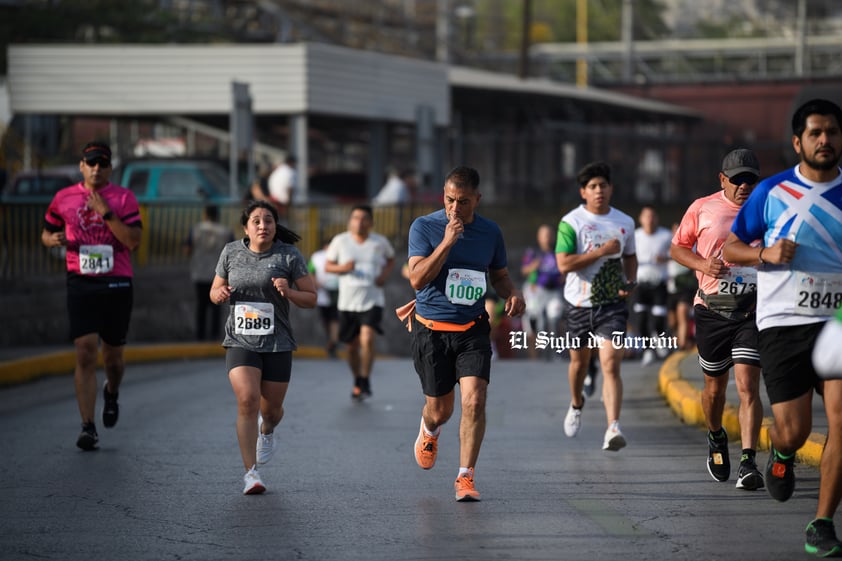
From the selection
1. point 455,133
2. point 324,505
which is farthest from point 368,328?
point 455,133

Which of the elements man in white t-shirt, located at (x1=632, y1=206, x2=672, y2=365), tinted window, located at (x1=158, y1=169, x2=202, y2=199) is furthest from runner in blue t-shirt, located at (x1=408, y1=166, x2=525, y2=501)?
tinted window, located at (x1=158, y1=169, x2=202, y2=199)

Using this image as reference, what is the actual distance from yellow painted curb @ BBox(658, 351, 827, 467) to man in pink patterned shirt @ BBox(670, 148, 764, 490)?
45cm

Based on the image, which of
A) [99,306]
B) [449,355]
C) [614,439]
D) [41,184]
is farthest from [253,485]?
[41,184]

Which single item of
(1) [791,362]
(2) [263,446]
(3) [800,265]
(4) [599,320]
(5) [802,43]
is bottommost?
(2) [263,446]

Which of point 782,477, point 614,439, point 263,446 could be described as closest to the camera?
point 782,477

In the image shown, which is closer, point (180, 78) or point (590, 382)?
point (590, 382)

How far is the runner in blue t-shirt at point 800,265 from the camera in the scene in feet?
22.2

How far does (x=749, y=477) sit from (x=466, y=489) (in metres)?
1.70

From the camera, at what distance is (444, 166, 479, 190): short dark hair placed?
818 cm

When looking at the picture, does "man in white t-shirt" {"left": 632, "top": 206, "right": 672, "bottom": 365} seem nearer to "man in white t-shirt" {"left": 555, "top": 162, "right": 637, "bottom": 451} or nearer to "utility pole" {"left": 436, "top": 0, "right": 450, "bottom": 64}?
"man in white t-shirt" {"left": 555, "top": 162, "right": 637, "bottom": 451}

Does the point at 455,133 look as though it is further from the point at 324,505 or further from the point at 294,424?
the point at 324,505

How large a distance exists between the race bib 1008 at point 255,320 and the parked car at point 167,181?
49.7 feet

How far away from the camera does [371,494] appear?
8.62 meters

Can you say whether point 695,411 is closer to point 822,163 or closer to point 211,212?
point 822,163
